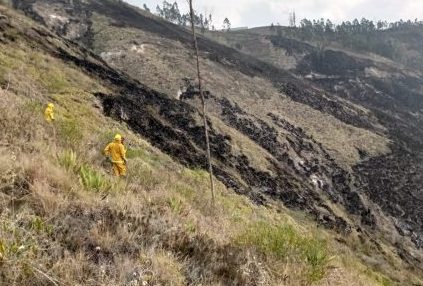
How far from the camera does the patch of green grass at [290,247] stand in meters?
5.53

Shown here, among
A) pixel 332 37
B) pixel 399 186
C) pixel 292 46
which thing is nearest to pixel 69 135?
pixel 399 186

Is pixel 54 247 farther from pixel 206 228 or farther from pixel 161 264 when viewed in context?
pixel 206 228

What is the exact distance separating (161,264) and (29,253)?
1088 millimetres

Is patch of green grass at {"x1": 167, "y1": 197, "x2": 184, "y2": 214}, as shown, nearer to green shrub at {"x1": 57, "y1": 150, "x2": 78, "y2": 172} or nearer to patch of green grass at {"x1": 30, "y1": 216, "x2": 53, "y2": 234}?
green shrub at {"x1": 57, "y1": 150, "x2": 78, "y2": 172}

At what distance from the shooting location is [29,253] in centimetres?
389

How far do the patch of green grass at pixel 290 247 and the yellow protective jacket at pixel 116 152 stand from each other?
5.68 m

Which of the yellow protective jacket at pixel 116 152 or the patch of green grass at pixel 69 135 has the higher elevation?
the patch of green grass at pixel 69 135

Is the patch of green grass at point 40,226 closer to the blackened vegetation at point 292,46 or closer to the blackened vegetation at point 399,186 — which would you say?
the blackened vegetation at point 399,186

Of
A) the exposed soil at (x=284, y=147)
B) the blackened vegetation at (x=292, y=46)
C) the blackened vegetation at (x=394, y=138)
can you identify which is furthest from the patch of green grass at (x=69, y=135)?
the blackened vegetation at (x=292, y=46)

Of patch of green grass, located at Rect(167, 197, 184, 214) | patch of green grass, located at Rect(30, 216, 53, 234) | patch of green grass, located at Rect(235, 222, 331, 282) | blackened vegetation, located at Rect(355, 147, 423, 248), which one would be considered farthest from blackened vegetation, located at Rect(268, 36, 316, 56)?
patch of green grass, located at Rect(30, 216, 53, 234)

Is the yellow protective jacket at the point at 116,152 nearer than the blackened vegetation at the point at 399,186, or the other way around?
the yellow protective jacket at the point at 116,152

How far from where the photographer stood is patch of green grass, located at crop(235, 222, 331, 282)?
5.53m

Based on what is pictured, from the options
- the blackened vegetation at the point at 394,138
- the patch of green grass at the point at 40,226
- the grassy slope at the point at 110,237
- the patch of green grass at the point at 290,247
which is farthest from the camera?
the blackened vegetation at the point at 394,138

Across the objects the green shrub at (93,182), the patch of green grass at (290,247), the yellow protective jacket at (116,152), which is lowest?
the yellow protective jacket at (116,152)
